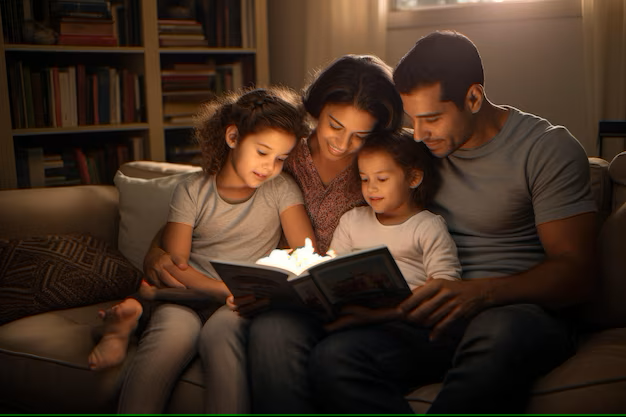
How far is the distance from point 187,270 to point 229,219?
0.64 ft

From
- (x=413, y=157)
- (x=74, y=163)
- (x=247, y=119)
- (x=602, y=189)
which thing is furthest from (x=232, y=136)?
(x=74, y=163)

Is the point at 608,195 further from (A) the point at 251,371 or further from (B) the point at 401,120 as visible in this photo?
(A) the point at 251,371

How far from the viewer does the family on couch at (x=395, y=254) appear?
1256 millimetres

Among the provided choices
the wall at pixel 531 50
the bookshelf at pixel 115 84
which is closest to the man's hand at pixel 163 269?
the bookshelf at pixel 115 84

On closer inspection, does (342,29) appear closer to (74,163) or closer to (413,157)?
(74,163)

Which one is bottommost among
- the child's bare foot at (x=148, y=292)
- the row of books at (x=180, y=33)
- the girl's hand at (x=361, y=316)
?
the child's bare foot at (x=148, y=292)

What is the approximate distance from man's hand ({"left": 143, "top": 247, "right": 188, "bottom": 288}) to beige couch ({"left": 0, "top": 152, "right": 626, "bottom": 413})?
0.20m

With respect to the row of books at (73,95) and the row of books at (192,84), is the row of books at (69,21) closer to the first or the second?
the row of books at (73,95)

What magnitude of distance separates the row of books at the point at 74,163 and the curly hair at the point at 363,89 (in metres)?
1.80

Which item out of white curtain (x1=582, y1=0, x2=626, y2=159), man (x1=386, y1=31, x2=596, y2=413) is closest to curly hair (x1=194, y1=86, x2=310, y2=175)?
man (x1=386, y1=31, x2=596, y2=413)

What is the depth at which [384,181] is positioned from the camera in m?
1.56

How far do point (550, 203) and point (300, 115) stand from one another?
673 mm

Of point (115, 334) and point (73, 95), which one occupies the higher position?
point (73, 95)

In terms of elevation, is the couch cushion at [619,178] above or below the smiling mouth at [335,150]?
below
